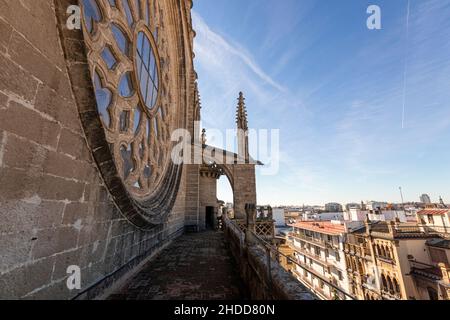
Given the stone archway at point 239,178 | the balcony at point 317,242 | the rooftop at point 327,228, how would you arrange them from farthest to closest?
the balcony at point 317,242 → the rooftop at point 327,228 → the stone archway at point 239,178

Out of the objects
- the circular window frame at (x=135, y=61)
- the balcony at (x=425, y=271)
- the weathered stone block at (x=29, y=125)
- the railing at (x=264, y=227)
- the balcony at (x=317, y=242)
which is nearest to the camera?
the weathered stone block at (x=29, y=125)

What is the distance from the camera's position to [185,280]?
3.69 metres

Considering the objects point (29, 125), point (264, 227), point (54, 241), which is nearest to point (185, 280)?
point (54, 241)

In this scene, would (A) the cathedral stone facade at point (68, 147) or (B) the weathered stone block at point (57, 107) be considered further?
(B) the weathered stone block at point (57, 107)

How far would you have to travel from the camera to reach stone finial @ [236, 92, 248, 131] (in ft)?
55.3

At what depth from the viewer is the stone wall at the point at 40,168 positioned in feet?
4.77

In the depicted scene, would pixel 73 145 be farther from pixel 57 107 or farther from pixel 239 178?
pixel 239 178

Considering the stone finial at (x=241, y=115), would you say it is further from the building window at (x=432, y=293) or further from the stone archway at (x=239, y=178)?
the building window at (x=432, y=293)

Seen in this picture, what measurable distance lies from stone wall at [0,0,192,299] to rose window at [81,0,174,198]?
1.67 ft

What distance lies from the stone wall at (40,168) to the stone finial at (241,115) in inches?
590

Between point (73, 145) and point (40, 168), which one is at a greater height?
point (73, 145)

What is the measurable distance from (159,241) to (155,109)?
3.84m

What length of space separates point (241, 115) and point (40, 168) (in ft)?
53.0

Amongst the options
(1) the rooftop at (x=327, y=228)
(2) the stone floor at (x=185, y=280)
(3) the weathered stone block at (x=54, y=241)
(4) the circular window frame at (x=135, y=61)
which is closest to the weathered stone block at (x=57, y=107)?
(3) the weathered stone block at (x=54, y=241)
